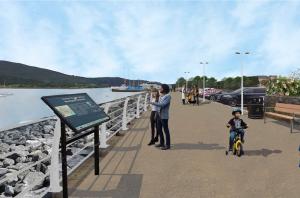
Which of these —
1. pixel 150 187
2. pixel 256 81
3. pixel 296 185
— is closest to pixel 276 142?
pixel 296 185

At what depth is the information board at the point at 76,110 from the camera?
532 centimetres

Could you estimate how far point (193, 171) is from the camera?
7.87 m

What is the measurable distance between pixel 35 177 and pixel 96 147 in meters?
2.96

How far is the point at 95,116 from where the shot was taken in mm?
6625

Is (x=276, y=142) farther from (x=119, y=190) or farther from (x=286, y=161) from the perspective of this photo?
(x=119, y=190)

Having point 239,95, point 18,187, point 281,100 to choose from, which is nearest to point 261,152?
point 18,187

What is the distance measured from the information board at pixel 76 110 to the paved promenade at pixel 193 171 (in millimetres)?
1182

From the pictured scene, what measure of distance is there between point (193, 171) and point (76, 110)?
301 cm

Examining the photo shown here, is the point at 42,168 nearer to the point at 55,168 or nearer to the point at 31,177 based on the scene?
the point at 31,177

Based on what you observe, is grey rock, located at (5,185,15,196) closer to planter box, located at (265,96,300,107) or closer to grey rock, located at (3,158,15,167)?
grey rock, located at (3,158,15,167)

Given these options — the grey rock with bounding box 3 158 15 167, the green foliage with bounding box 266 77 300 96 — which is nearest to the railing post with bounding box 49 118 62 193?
the grey rock with bounding box 3 158 15 167

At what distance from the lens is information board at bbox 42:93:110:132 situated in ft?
17.5

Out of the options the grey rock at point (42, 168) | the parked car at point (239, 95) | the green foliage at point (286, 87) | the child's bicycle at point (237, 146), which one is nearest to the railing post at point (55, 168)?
the child's bicycle at point (237, 146)

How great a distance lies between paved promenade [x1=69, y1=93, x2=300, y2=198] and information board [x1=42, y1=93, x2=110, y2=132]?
118 centimetres
